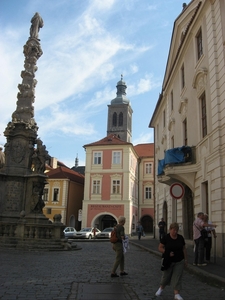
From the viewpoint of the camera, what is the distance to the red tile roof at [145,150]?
53.8 m

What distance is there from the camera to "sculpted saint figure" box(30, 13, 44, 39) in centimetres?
1891

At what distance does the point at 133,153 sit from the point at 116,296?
43002 millimetres

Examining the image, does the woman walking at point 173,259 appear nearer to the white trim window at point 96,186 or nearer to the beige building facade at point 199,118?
the beige building facade at point 199,118

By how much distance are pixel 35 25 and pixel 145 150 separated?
39.6 m

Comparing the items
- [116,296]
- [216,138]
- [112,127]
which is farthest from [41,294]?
[112,127]

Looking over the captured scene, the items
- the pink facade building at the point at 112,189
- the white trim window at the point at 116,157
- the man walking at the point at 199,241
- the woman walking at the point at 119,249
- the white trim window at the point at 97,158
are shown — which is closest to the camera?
the woman walking at the point at 119,249

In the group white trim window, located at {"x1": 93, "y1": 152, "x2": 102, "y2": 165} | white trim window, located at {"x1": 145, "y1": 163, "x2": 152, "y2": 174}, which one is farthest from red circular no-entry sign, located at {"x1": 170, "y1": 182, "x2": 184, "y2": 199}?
white trim window, located at {"x1": 145, "y1": 163, "x2": 152, "y2": 174}

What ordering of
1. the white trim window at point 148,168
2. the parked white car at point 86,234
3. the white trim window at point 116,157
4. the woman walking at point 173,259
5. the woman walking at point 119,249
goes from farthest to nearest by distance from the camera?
the white trim window at point 148,168 < the white trim window at point 116,157 < the parked white car at point 86,234 < the woman walking at point 119,249 < the woman walking at point 173,259

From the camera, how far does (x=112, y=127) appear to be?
3359 inches

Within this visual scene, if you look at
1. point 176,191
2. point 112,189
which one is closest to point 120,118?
point 112,189

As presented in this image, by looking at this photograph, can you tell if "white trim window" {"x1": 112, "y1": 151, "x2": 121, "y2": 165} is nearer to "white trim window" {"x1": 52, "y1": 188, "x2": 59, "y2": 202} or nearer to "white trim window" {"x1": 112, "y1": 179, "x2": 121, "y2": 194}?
"white trim window" {"x1": 112, "y1": 179, "x2": 121, "y2": 194}

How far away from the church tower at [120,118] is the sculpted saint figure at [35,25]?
6444 cm

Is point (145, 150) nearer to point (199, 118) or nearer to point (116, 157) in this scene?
point (116, 157)

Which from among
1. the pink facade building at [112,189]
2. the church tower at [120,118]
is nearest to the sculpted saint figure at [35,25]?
the pink facade building at [112,189]
